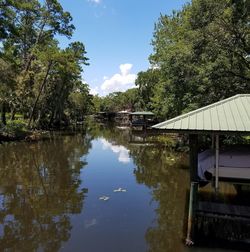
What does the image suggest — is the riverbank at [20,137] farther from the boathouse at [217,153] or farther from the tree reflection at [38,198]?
the boathouse at [217,153]

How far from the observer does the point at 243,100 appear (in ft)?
28.7

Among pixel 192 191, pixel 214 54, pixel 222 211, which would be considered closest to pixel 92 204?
pixel 192 191

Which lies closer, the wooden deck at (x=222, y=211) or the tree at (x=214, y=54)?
the wooden deck at (x=222, y=211)

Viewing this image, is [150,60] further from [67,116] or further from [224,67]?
[67,116]

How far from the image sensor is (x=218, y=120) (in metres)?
7.68

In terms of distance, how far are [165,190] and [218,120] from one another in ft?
20.2

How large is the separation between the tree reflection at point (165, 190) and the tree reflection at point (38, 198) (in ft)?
8.30

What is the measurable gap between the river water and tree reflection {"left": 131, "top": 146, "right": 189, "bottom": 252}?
2cm

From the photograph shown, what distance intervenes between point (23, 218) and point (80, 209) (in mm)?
1837

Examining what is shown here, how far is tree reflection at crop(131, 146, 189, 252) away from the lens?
8.23m

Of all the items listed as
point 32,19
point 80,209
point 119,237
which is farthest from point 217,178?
point 32,19

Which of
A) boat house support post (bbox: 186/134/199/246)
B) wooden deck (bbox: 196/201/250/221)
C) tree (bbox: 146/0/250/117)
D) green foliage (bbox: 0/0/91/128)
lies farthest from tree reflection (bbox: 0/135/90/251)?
green foliage (bbox: 0/0/91/128)

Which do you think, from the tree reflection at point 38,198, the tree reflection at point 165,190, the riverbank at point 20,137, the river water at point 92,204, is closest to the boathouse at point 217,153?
the tree reflection at point 165,190

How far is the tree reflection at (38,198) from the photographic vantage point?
322 inches
